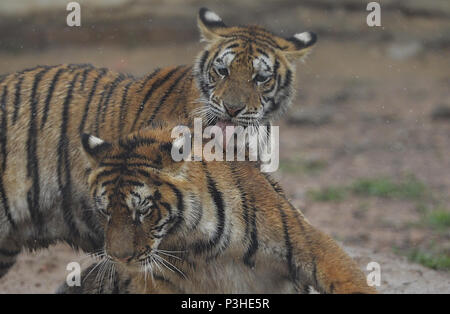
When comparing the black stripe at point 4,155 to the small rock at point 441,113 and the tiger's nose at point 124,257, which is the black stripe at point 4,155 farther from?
the small rock at point 441,113

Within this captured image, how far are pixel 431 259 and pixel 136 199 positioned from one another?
Result: 2.58 m

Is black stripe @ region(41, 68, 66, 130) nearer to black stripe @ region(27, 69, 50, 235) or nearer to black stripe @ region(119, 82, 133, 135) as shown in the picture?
black stripe @ region(27, 69, 50, 235)

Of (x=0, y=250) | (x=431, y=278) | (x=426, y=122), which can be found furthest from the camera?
(x=426, y=122)

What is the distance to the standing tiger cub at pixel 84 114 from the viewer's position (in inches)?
150

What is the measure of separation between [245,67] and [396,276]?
1630mm

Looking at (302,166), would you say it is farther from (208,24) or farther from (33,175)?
(33,175)

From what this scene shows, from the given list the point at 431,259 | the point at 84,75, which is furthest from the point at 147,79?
the point at 431,259

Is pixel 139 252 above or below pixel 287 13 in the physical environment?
below

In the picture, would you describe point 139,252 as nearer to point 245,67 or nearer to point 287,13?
point 245,67

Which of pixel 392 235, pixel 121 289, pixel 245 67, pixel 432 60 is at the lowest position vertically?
pixel 121 289

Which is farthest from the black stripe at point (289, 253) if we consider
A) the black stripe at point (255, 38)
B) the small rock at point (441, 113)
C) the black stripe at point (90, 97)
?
the small rock at point (441, 113)

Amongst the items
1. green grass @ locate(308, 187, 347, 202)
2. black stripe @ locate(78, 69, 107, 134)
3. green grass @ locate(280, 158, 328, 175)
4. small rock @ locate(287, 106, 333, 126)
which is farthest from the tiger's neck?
small rock @ locate(287, 106, 333, 126)

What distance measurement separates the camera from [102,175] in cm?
299

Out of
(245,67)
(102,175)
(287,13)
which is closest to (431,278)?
(245,67)
